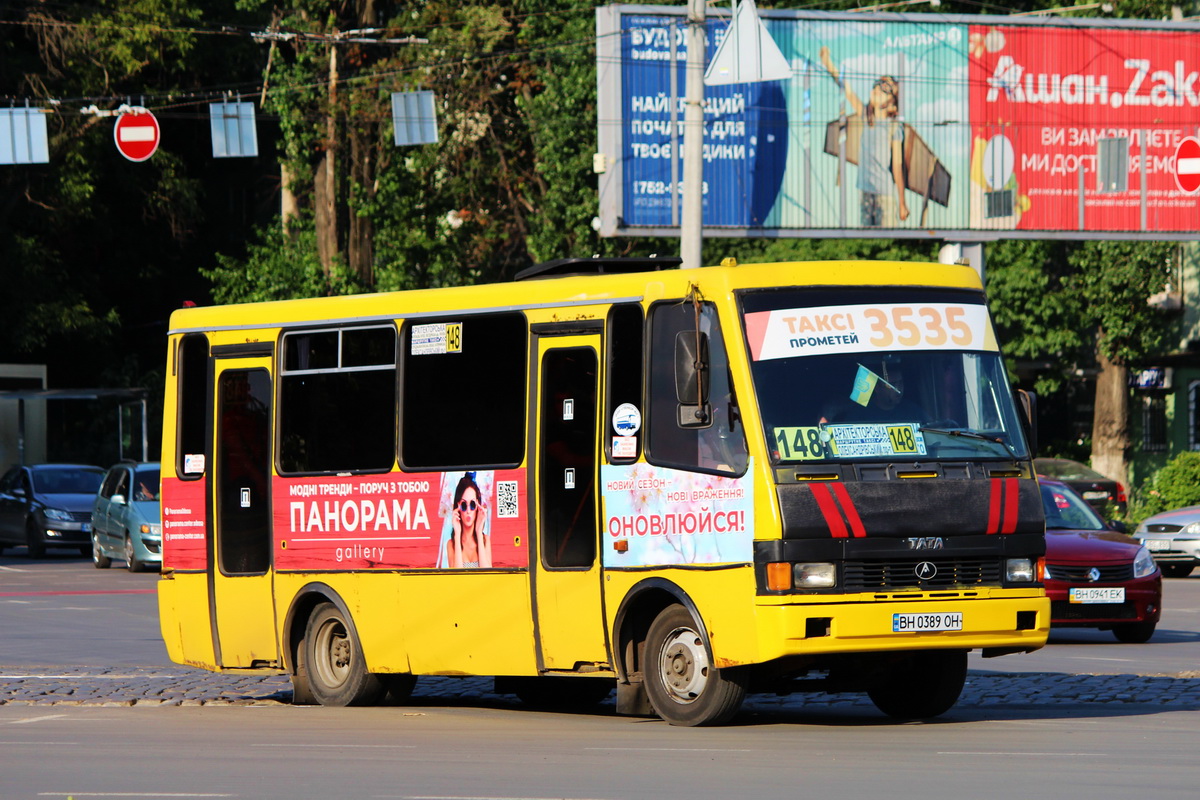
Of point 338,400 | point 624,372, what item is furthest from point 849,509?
point 338,400

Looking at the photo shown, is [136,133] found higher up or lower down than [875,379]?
higher up

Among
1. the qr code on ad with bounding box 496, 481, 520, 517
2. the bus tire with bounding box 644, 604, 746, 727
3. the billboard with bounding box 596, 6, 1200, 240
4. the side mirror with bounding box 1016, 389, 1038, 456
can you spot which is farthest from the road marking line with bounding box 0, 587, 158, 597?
the side mirror with bounding box 1016, 389, 1038, 456

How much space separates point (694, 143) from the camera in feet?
88.1

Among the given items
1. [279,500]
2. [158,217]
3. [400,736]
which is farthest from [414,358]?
[158,217]

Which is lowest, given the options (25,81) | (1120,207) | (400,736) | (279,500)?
(400,736)

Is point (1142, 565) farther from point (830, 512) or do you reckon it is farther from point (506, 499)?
point (830, 512)

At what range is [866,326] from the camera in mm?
11953

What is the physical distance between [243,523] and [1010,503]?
5647 mm

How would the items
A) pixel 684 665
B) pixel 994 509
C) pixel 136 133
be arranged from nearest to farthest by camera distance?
1. pixel 994 509
2. pixel 684 665
3. pixel 136 133

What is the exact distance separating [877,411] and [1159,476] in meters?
27.8

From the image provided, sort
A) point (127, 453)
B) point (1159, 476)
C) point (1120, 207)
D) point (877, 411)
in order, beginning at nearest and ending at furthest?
point (877, 411) → point (1120, 207) → point (1159, 476) → point (127, 453)

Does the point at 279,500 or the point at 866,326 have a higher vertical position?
the point at 866,326

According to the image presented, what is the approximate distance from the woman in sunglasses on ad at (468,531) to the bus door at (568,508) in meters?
0.50

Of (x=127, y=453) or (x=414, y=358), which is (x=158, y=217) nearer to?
(x=127, y=453)
